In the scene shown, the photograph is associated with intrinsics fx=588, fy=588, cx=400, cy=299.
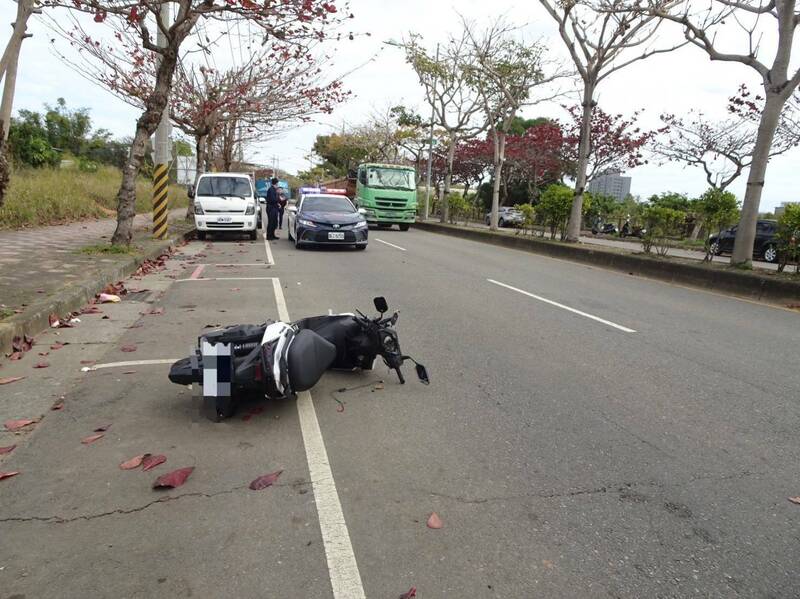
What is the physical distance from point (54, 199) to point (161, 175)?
17.0 ft

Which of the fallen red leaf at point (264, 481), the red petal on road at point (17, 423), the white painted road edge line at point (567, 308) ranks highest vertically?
the white painted road edge line at point (567, 308)

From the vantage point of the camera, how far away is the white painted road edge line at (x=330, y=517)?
238 centimetres

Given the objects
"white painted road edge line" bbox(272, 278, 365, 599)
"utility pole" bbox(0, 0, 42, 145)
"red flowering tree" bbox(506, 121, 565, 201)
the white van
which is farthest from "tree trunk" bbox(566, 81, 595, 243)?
"red flowering tree" bbox(506, 121, 565, 201)

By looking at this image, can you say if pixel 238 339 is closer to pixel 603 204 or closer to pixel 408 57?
pixel 408 57

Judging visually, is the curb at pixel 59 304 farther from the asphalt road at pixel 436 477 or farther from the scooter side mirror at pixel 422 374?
the scooter side mirror at pixel 422 374

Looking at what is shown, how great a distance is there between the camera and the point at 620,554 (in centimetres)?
262

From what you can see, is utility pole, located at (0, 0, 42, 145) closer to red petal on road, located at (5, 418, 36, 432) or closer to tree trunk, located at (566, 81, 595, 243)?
red petal on road, located at (5, 418, 36, 432)

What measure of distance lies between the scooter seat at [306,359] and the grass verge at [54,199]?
515 inches

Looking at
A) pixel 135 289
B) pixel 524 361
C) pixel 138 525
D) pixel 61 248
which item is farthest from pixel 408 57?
pixel 138 525

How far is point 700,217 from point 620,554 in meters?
12.7

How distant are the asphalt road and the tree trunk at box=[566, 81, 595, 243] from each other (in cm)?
1092

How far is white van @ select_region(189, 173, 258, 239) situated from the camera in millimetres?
16484

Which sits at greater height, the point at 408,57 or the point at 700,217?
the point at 408,57

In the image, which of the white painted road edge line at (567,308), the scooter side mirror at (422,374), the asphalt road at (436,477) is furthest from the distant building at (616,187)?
the scooter side mirror at (422,374)
